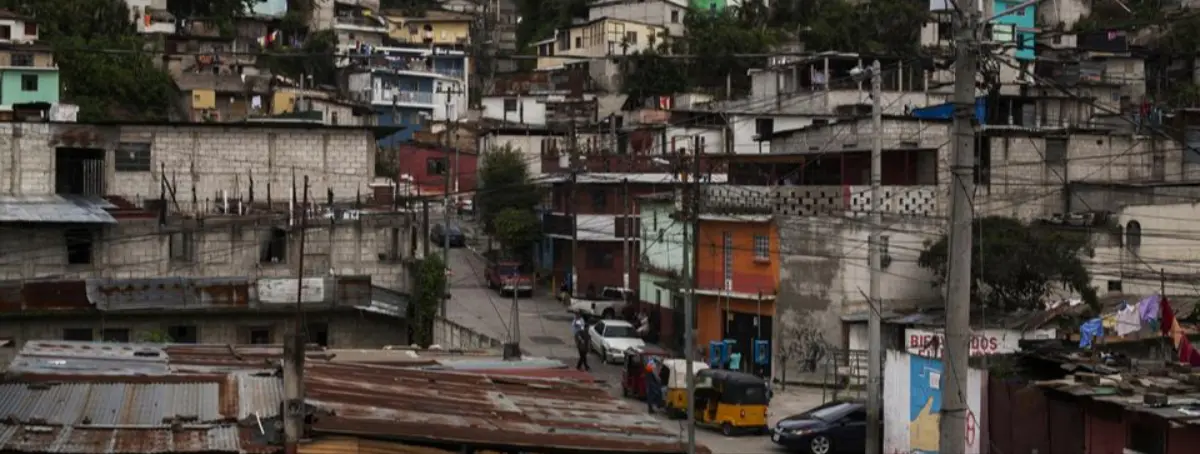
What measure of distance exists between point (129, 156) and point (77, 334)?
562 centimetres

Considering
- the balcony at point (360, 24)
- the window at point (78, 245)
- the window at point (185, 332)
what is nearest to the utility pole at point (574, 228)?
the window at point (185, 332)

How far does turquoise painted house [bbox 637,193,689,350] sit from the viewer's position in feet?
125

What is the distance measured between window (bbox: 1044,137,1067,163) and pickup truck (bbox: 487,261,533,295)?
14.2 m

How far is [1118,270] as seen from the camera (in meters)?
33.8

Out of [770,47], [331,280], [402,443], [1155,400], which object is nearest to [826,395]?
[331,280]

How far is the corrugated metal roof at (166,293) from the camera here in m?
30.4

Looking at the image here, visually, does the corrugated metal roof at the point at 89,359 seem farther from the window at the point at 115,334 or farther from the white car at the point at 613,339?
the white car at the point at 613,339

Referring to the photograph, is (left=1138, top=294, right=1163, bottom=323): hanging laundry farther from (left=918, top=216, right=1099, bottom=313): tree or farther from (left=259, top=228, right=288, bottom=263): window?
(left=259, top=228, right=288, bottom=263): window

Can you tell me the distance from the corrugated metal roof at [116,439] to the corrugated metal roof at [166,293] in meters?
17.7

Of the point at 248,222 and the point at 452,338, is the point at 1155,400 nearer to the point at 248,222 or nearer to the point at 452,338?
the point at 452,338

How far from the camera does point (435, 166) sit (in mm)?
60844

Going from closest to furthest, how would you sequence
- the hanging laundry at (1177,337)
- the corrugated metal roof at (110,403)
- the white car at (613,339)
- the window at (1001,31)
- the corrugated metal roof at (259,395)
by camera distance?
1. the corrugated metal roof at (110,403)
2. the corrugated metal roof at (259,395)
3. the window at (1001,31)
4. the hanging laundry at (1177,337)
5. the white car at (613,339)

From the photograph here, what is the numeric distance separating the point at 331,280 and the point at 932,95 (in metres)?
21.8

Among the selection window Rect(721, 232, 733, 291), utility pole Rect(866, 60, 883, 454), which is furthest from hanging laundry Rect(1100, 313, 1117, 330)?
window Rect(721, 232, 733, 291)
